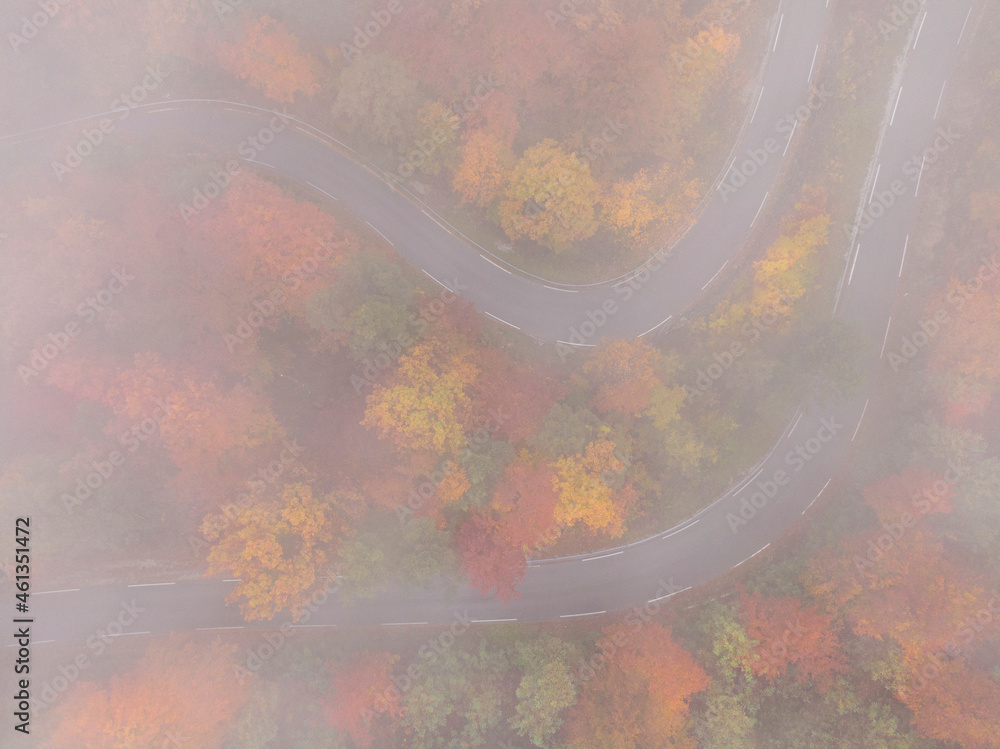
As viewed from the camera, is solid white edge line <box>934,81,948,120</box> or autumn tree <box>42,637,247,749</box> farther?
solid white edge line <box>934,81,948,120</box>

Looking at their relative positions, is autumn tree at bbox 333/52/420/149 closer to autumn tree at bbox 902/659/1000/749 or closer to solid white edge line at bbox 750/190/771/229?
solid white edge line at bbox 750/190/771/229

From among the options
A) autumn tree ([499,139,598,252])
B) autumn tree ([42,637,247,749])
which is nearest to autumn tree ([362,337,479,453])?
autumn tree ([499,139,598,252])

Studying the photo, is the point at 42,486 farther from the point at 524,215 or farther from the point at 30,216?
the point at 524,215

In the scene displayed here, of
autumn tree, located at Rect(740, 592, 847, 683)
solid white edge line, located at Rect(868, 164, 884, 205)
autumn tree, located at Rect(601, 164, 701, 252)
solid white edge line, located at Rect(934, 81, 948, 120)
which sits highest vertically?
solid white edge line, located at Rect(934, 81, 948, 120)

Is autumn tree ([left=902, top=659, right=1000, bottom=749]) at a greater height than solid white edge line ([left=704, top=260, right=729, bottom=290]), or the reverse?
solid white edge line ([left=704, top=260, right=729, bottom=290])

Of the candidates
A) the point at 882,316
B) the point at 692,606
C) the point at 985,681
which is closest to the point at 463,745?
the point at 692,606

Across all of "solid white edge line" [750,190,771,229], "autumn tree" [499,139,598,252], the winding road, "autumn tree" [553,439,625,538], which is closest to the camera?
"autumn tree" [553,439,625,538]

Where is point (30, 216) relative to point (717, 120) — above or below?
below
